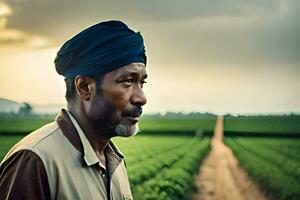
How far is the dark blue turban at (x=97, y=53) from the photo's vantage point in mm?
1491

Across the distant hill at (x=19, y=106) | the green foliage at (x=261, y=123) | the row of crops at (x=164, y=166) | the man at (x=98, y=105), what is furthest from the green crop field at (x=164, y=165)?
the man at (x=98, y=105)

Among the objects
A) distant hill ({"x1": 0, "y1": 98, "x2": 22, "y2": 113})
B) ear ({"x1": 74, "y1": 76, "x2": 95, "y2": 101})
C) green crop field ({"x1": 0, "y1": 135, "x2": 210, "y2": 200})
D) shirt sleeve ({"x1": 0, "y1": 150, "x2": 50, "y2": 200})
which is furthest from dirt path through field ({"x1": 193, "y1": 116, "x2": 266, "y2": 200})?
shirt sleeve ({"x1": 0, "y1": 150, "x2": 50, "y2": 200})

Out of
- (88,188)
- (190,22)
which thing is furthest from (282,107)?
(88,188)

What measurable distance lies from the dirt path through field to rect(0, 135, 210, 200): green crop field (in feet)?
0.14

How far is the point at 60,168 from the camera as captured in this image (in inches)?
52.9

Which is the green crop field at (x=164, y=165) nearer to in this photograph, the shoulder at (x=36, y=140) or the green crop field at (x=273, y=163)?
the green crop field at (x=273, y=163)

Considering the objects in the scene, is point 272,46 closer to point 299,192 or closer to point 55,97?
point 299,192

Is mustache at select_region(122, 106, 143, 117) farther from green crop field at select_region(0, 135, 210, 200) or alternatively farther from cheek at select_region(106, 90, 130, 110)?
green crop field at select_region(0, 135, 210, 200)

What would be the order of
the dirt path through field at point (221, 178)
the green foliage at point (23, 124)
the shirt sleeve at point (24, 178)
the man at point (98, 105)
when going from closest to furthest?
1. the shirt sleeve at point (24, 178)
2. the man at point (98, 105)
3. the green foliage at point (23, 124)
4. the dirt path through field at point (221, 178)

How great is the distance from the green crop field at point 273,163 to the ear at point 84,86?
1214mm

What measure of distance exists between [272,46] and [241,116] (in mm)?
352

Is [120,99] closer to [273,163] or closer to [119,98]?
[119,98]

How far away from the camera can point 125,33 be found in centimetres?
157

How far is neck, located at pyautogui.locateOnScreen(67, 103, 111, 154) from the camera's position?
1495 millimetres
